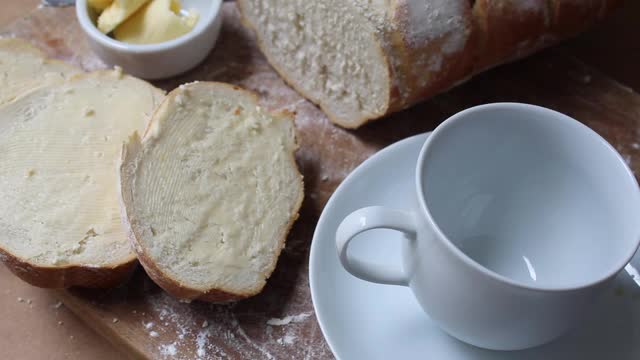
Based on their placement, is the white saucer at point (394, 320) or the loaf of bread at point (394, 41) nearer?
the white saucer at point (394, 320)

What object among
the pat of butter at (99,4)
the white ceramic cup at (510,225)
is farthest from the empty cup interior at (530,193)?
the pat of butter at (99,4)

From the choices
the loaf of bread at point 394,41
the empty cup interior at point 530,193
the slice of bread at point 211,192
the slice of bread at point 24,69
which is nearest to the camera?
the empty cup interior at point 530,193

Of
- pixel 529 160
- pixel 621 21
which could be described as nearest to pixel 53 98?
pixel 529 160

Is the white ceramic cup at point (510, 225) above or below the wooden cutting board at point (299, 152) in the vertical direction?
above

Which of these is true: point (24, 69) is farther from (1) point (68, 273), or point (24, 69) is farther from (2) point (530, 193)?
(2) point (530, 193)

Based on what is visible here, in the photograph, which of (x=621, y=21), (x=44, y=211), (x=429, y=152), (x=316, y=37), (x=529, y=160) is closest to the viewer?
(x=429, y=152)

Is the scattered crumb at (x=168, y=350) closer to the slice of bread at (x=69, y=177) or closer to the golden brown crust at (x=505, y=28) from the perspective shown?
the slice of bread at (x=69, y=177)

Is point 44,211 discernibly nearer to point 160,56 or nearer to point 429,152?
point 160,56
